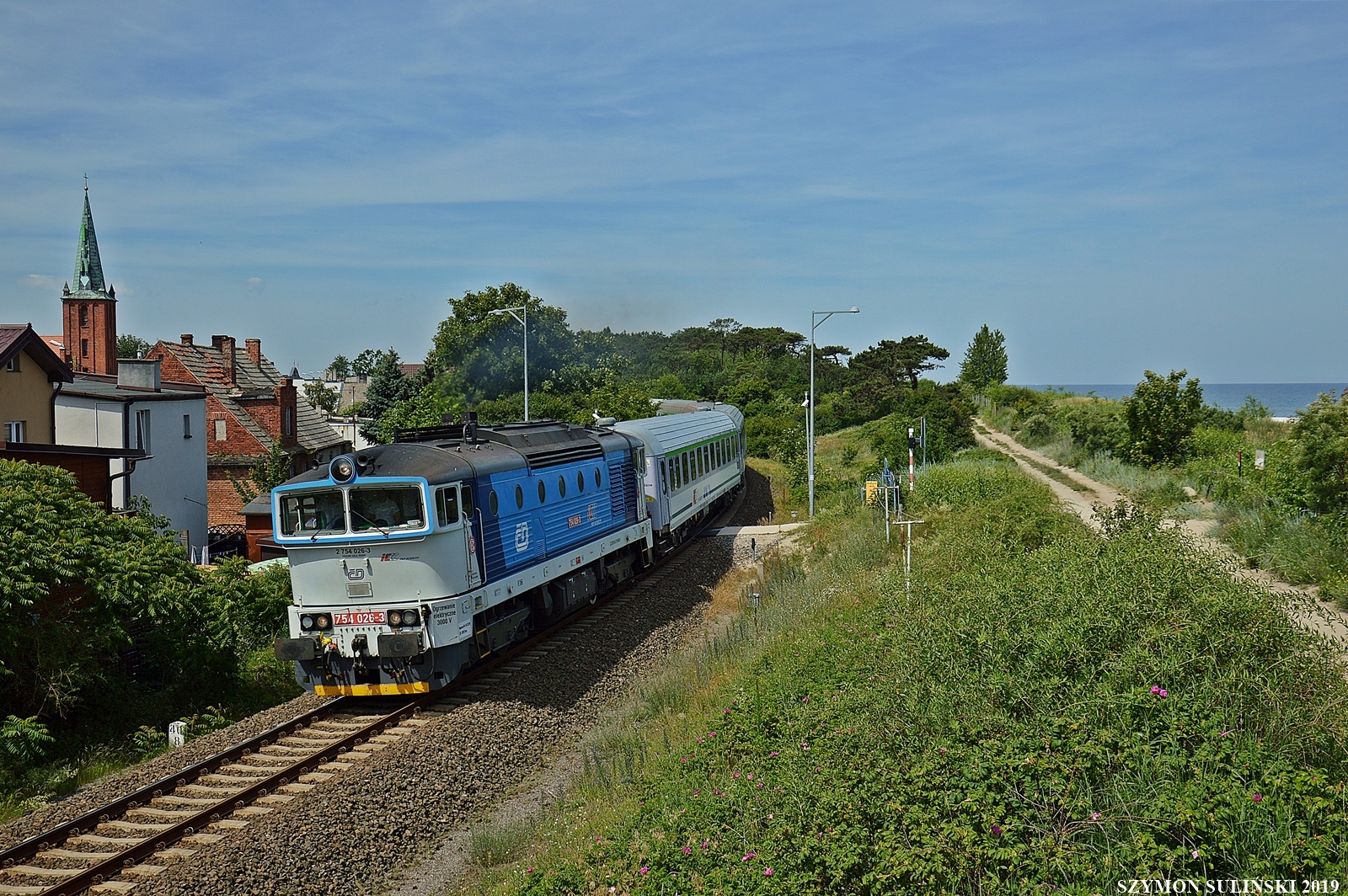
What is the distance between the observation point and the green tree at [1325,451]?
47.6 ft

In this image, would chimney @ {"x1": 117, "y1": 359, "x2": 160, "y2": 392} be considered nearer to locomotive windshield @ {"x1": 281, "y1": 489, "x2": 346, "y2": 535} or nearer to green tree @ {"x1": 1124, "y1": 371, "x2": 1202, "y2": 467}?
locomotive windshield @ {"x1": 281, "y1": 489, "x2": 346, "y2": 535}

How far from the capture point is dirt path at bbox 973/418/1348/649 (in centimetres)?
876

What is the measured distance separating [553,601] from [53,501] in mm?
7807

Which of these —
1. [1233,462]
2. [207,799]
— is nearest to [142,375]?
[207,799]

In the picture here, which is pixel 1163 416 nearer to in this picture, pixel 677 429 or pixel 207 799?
pixel 677 429

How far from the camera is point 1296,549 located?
45.4 feet

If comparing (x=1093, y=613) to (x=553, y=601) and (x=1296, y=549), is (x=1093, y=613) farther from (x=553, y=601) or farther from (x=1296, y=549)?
(x=553, y=601)

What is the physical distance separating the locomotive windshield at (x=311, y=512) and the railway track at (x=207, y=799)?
94.1 inches

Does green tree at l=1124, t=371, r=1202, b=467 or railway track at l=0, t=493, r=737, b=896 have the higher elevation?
green tree at l=1124, t=371, r=1202, b=467

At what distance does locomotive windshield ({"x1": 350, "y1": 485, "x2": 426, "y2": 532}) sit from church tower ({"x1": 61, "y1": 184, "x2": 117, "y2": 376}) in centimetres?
5314

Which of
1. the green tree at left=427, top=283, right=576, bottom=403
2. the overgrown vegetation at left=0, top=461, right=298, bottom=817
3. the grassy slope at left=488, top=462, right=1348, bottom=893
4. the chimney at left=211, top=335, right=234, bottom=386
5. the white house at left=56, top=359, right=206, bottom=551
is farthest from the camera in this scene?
the green tree at left=427, top=283, right=576, bottom=403

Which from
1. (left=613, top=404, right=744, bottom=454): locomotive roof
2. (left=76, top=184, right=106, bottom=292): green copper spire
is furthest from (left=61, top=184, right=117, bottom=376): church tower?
(left=613, top=404, right=744, bottom=454): locomotive roof

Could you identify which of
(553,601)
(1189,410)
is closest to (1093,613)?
(553,601)

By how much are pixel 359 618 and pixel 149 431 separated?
2000 centimetres
